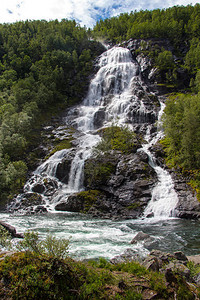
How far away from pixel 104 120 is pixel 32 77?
38.1m

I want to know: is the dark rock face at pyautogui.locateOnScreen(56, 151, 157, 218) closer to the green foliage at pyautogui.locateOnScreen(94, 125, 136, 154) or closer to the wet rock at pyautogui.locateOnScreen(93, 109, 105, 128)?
the green foliage at pyautogui.locateOnScreen(94, 125, 136, 154)

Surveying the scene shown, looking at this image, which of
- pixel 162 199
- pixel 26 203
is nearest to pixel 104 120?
pixel 162 199

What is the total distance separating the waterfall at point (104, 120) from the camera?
108 feet

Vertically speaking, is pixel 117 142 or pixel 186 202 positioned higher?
pixel 117 142

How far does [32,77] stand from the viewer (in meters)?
75.8

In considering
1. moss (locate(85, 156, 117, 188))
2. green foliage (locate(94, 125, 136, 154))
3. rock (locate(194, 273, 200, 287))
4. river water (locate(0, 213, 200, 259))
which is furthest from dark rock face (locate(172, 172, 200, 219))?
rock (locate(194, 273, 200, 287))

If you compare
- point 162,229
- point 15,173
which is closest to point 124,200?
point 162,229

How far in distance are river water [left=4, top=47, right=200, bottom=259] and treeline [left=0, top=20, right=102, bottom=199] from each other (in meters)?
8.52

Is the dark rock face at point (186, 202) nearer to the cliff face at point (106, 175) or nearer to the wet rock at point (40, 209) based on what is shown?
the cliff face at point (106, 175)

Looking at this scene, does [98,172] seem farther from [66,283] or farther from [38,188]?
[66,283]

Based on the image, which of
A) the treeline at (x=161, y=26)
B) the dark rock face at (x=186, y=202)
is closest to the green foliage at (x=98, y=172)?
the dark rock face at (x=186, y=202)

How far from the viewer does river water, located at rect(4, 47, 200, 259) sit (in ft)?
53.9

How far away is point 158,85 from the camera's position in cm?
7612

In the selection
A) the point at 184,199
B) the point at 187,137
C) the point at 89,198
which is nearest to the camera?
the point at 184,199
